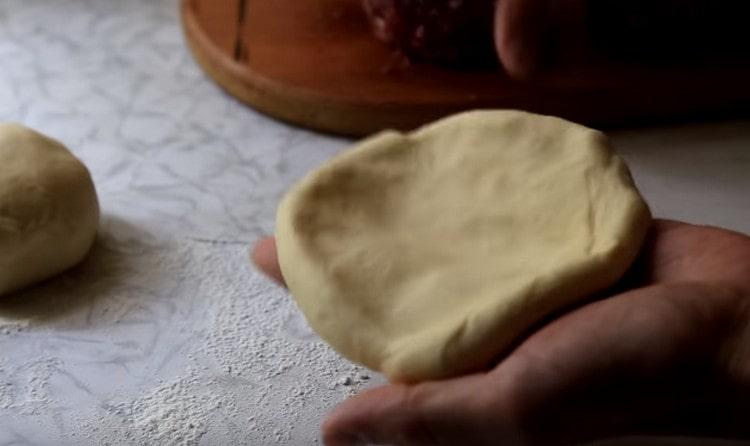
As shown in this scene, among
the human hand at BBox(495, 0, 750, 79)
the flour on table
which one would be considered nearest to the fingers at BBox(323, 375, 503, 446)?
the flour on table

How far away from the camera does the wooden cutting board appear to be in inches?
39.8

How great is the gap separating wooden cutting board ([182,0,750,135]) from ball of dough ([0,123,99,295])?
27 cm

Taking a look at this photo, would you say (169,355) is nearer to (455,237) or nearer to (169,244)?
(169,244)

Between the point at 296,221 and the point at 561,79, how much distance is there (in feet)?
1.57

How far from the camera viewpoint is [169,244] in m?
0.91

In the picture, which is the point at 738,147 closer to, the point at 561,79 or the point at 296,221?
the point at 561,79

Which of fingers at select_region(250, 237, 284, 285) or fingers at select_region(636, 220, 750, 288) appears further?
fingers at select_region(250, 237, 284, 285)

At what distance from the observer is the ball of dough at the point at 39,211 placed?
811mm

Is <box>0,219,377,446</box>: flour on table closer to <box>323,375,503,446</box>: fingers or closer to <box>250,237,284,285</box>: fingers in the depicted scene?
<box>250,237,284,285</box>: fingers

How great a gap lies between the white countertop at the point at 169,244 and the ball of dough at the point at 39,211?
0.03 m

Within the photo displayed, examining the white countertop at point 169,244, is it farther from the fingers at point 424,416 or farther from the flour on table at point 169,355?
the fingers at point 424,416

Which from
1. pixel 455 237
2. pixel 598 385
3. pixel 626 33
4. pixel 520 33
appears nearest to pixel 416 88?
pixel 520 33

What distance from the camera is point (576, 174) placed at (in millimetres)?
693

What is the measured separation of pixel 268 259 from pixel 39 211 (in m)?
0.21
